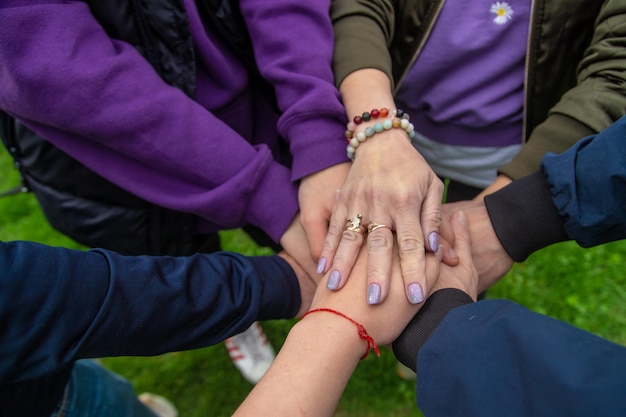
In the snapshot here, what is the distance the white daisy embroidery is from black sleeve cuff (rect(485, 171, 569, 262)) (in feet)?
1.31

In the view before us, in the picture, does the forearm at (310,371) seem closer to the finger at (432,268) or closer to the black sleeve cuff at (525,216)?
the finger at (432,268)

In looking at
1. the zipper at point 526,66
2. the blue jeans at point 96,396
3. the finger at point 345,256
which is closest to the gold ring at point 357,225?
the finger at point 345,256

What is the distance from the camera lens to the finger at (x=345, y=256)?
1.03 metres

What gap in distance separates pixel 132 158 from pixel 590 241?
107 cm

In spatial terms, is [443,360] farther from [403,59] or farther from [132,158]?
[403,59]

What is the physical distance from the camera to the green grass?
1.96 metres

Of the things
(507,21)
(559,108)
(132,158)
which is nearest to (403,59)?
(507,21)

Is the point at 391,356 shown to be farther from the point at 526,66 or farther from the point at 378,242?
the point at 526,66

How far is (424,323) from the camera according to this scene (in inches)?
38.2

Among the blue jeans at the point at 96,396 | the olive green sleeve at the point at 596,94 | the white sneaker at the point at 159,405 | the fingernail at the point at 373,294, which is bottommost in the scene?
the white sneaker at the point at 159,405

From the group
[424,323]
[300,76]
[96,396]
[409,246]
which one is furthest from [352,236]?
[96,396]

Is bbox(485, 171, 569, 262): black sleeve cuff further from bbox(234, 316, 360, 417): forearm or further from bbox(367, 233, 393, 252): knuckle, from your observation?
bbox(234, 316, 360, 417): forearm

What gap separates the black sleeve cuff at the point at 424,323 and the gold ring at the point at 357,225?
0.22 m

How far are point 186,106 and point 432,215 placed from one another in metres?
0.63
